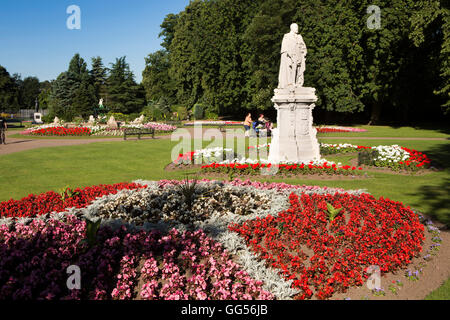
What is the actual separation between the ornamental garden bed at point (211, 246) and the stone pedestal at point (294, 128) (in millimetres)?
4753

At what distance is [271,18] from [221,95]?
10.3 metres

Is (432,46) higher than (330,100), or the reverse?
(432,46)

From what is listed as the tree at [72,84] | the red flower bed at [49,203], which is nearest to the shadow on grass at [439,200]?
the red flower bed at [49,203]

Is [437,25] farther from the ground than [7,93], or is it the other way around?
[437,25]

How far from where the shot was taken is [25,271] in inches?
162

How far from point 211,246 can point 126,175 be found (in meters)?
6.60

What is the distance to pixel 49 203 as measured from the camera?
664cm

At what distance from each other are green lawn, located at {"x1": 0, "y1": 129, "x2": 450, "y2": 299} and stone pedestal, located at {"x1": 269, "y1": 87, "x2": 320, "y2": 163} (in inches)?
80.5

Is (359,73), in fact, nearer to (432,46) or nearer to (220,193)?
(432,46)

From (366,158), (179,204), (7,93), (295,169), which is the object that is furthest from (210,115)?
(7,93)

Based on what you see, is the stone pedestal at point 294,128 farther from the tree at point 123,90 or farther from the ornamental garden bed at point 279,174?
the tree at point 123,90

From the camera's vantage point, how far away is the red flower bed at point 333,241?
439 centimetres

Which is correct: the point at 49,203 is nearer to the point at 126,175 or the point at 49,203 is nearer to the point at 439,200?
the point at 126,175
